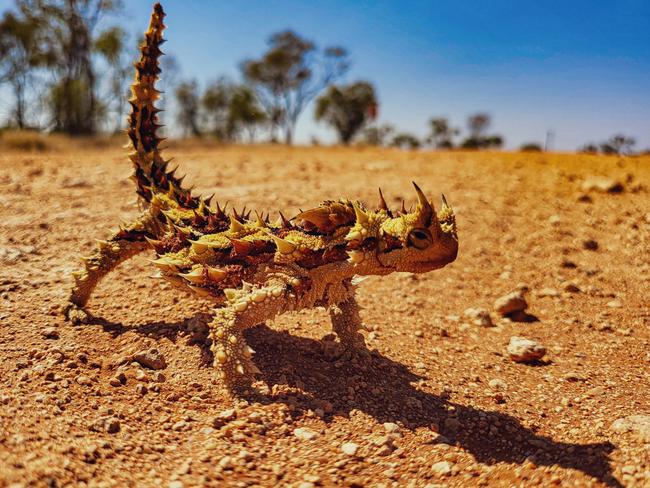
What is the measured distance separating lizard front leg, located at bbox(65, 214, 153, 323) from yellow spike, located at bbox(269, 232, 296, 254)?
161cm

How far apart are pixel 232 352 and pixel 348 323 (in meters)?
1.13

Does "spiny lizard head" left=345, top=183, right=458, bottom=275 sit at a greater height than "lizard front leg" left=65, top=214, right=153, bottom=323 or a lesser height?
greater

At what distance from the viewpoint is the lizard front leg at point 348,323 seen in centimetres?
421

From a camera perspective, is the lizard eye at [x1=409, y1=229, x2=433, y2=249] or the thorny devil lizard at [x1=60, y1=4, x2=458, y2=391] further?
the thorny devil lizard at [x1=60, y1=4, x2=458, y2=391]

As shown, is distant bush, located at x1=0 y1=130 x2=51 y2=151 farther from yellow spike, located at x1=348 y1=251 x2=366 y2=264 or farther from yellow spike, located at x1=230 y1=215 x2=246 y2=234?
yellow spike, located at x1=348 y1=251 x2=366 y2=264

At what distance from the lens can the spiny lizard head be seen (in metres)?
3.02

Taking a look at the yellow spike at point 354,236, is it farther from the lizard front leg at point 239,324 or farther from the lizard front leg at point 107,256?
the lizard front leg at point 107,256

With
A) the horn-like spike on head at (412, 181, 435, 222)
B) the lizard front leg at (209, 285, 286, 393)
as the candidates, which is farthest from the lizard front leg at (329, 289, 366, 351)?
the horn-like spike on head at (412, 181, 435, 222)

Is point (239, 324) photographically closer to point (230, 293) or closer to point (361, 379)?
point (230, 293)

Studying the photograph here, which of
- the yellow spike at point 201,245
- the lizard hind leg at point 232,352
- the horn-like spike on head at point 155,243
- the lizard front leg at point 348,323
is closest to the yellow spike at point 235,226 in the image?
the yellow spike at point 201,245

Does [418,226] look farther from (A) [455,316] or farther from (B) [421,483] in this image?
(A) [455,316]

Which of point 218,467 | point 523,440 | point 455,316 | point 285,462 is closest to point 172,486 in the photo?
point 218,467

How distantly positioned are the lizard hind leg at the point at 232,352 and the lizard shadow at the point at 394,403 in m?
0.15

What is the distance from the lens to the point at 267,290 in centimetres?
340
